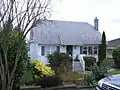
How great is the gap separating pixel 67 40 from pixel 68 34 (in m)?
1.44

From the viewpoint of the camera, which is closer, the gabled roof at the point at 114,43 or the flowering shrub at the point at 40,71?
the flowering shrub at the point at 40,71

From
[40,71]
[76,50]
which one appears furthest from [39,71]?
[76,50]

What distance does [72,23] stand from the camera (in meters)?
40.2

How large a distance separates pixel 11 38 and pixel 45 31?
2453cm

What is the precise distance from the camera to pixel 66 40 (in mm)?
35844

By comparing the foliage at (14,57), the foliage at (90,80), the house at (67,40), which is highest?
the house at (67,40)

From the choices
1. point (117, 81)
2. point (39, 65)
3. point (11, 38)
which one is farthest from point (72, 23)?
point (117, 81)

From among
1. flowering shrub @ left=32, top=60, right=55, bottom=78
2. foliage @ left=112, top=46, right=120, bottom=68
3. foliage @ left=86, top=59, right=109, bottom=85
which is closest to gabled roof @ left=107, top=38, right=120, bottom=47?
foliage @ left=112, top=46, right=120, bottom=68

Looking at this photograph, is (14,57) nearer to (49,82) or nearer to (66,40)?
(49,82)

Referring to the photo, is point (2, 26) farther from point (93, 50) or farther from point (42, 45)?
point (93, 50)

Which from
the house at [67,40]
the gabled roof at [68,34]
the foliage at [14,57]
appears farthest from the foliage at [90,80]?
the gabled roof at [68,34]

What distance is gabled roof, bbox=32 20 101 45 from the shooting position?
34.5 meters

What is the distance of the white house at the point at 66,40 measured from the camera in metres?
34.2

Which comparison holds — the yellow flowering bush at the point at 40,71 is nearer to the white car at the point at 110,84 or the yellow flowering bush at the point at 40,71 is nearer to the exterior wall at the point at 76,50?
the white car at the point at 110,84
